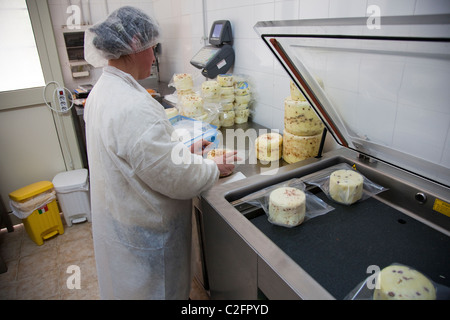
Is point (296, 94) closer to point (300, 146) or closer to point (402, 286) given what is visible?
point (300, 146)

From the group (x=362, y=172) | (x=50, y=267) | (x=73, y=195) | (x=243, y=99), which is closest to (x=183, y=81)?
(x=243, y=99)

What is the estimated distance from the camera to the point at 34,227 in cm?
241

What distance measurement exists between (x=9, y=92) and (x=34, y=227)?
115 centimetres

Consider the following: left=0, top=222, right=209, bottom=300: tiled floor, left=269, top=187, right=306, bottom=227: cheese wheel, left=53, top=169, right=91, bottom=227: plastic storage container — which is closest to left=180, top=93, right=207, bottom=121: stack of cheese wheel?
left=269, top=187, right=306, bottom=227: cheese wheel

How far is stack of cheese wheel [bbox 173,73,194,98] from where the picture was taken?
206 cm

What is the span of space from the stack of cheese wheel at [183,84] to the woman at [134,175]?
895 mm

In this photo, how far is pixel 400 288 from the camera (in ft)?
2.22

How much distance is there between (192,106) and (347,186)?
111 centimetres

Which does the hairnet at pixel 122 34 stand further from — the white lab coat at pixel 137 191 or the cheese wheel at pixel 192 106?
the cheese wheel at pixel 192 106

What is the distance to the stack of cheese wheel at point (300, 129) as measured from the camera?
1321 millimetres

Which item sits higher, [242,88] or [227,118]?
[242,88]

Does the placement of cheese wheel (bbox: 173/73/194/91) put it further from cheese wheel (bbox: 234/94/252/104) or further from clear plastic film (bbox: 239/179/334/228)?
clear plastic film (bbox: 239/179/334/228)
